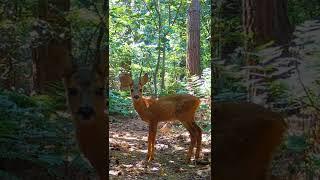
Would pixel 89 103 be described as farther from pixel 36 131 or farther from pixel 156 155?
pixel 156 155

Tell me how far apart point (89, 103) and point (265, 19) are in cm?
128

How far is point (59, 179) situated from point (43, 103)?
530 millimetres

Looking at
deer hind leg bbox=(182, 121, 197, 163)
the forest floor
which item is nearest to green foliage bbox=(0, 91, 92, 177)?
the forest floor

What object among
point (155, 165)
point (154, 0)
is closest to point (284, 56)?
point (155, 165)

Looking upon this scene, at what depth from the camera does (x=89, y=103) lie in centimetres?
309

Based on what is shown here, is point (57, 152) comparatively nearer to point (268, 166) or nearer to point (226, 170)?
point (226, 170)

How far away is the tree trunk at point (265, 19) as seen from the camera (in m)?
3.02

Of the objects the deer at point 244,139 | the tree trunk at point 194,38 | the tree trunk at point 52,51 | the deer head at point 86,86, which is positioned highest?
the tree trunk at point 194,38

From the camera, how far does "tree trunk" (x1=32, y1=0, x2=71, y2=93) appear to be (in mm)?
3027

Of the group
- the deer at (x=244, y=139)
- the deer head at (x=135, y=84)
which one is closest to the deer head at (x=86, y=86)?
the deer at (x=244, y=139)

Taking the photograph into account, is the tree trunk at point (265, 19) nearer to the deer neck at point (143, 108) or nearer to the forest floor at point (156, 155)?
the forest floor at point (156, 155)

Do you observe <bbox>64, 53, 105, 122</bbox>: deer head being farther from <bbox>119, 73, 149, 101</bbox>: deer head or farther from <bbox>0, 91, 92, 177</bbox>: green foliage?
<bbox>119, 73, 149, 101</bbox>: deer head

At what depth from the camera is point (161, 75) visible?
25.2 feet

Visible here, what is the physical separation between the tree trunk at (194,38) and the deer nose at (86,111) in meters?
4.31
